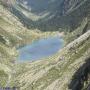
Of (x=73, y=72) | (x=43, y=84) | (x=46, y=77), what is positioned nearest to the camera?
(x=73, y=72)

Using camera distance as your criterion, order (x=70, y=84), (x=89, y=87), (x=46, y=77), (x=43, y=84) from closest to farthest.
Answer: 1. (x=89, y=87)
2. (x=70, y=84)
3. (x=43, y=84)
4. (x=46, y=77)

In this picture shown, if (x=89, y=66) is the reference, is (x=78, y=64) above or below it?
above

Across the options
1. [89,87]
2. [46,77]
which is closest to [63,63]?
[46,77]

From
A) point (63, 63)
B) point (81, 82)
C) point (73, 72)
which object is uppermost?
point (63, 63)

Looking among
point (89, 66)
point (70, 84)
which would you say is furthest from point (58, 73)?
point (89, 66)

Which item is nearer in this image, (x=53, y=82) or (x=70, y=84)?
(x=70, y=84)

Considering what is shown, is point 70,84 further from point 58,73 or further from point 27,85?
point 27,85

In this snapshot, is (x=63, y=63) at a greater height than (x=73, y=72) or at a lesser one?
greater

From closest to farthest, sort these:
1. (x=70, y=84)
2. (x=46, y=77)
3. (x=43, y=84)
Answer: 1. (x=70, y=84)
2. (x=43, y=84)
3. (x=46, y=77)

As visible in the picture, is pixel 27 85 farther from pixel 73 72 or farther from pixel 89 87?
pixel 89 87
